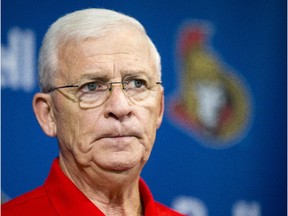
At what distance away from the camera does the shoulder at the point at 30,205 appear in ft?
5.09

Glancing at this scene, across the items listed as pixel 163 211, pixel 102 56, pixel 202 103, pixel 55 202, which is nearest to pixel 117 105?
pixel 102 56

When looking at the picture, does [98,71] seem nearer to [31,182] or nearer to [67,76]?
[67,76]

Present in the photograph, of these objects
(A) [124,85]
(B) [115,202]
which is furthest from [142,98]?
(B) [115,202]

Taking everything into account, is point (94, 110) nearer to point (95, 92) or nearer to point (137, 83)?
point (95, 92)

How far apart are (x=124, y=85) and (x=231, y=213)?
0.96 m

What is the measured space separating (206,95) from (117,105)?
0.78 meters

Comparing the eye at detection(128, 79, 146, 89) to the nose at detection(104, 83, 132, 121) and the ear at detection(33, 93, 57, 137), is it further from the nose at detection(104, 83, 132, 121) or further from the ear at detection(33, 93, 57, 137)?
the ear at detection(33, 93, 57, 137)

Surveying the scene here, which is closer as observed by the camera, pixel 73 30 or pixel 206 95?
pixel 73 30

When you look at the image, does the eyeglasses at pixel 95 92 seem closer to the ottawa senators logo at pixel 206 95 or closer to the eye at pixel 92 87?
the eye at pixel 92 87

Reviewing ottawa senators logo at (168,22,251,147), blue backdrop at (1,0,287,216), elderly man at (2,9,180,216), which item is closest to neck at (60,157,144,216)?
elderly man at (2,9,180,216)

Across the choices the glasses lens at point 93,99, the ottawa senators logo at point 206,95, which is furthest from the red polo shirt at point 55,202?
the ottawa senators logo at point 206,95

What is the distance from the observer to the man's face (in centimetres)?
147

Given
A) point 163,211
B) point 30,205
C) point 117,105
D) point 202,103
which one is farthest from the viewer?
point 202,103

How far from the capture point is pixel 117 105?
1458 mm
